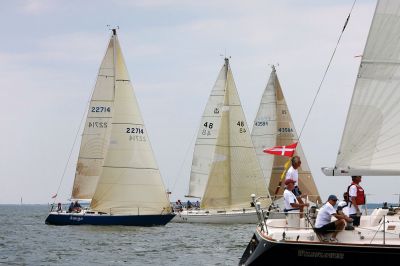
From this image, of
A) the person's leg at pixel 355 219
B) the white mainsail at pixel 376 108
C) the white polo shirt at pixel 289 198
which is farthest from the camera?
the white polo shirt at pixel 289 198

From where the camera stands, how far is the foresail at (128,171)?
1807 inches

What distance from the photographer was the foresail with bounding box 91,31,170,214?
151ft

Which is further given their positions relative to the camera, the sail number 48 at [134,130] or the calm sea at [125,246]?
the sail number 48 at [134,130]

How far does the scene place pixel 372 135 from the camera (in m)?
18.6

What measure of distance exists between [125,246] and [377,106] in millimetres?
17477

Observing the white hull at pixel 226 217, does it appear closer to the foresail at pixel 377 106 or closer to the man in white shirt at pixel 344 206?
the man in white shirt at pixel 344 206

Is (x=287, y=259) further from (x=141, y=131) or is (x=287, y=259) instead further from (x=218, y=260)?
(x=141, y=131)

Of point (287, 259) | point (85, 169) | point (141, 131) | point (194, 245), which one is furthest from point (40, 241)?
point (287, 259)

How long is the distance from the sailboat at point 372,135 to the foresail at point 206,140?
38.7 meters

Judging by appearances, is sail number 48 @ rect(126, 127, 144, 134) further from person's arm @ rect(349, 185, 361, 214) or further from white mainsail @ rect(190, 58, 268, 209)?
person's arm @ rect(349, 185, 361, 214)

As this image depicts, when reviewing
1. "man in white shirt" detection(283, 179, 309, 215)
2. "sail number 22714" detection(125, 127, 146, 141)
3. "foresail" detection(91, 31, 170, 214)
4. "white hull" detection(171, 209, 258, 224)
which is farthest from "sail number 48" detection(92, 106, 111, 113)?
"man in white shirt" detection(283, 179, 309, 215)

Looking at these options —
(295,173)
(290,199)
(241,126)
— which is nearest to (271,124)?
(241,126)

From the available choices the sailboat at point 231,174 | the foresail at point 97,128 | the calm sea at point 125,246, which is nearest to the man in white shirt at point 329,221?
the calm sea at point 125,246

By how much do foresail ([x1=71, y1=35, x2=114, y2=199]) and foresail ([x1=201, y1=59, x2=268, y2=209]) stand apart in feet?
22.6
